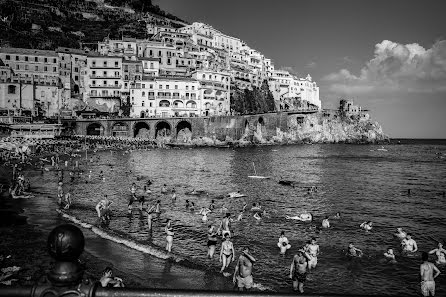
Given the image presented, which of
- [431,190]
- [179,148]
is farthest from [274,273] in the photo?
[179,148]

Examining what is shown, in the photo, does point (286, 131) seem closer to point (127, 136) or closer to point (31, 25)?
point (127, 136)

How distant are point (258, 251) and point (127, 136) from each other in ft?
276

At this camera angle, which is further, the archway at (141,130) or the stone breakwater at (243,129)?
the archway at (141,130)

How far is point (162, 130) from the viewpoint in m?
105

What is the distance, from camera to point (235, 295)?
241 cm

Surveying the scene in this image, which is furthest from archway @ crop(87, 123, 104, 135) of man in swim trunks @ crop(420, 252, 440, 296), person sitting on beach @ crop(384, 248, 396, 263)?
man in swim trunks @ crop(420, 252, 440, 296)

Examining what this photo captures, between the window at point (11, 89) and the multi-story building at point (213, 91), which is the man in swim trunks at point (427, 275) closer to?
the window at point (11, 89)

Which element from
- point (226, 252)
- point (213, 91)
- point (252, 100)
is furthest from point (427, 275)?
point (252, 100)

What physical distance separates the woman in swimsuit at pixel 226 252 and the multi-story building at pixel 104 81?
94.6 meters

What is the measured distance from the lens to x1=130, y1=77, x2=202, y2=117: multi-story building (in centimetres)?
9925

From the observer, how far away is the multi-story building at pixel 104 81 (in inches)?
4031

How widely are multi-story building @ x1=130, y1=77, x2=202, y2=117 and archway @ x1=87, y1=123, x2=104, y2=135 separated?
31.3 ft

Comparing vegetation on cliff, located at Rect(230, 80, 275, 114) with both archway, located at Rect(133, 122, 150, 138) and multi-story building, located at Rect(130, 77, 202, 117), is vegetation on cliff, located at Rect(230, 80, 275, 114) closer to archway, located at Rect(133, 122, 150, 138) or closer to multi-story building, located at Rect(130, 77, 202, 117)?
multi-story building, located at Rect(130, 77, 202, 117)

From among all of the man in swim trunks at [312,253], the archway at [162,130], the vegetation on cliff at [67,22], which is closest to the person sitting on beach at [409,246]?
the man in swim trunks at [312,253]
